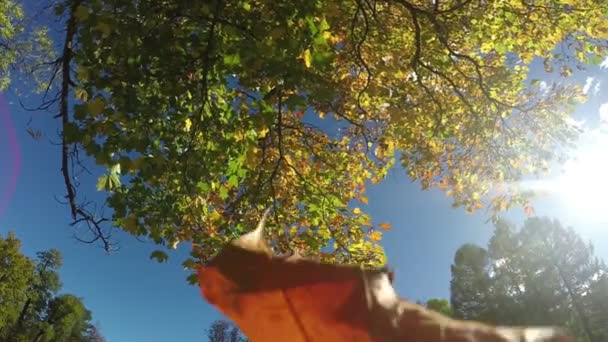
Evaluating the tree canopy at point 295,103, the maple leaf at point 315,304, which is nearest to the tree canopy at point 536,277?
the tree canopy at point 295,103

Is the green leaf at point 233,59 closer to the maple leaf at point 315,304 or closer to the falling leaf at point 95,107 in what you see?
the falling leaf at point 95,107

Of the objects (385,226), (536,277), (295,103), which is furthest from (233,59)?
(536,277)

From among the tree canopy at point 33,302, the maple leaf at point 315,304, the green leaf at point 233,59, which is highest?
the tree canopy at point 33,302

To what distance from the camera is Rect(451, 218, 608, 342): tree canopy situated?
4103cm

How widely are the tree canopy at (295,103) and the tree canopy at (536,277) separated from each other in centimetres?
3510

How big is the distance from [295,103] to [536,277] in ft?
148

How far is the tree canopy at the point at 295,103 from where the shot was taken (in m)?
5.33

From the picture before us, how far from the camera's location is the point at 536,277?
4384 centimetres

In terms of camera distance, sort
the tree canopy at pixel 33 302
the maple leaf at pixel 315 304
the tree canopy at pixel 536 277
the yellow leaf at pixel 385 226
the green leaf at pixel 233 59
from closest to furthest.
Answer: the maple leaf at pixel 315 304, the green leaf at pixel 233 59, the yellow leaf at pixel 385 226, the tree canopy at pixel 33 302, the tree canopy at pixel 536 277

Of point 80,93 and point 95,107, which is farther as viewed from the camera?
point 80,93

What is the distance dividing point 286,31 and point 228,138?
1721 millimetres

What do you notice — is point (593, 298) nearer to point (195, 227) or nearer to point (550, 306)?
point (550, 306)

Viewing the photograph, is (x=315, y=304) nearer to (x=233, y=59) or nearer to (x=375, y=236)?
(x=233, y=59)

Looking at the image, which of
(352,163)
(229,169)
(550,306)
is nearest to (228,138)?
(229,169)
